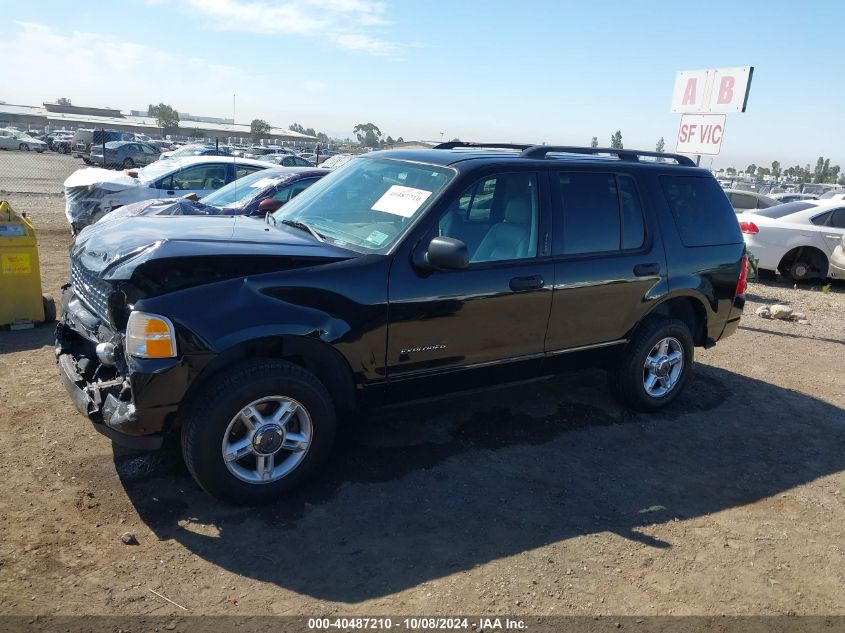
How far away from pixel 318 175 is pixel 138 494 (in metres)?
6.59

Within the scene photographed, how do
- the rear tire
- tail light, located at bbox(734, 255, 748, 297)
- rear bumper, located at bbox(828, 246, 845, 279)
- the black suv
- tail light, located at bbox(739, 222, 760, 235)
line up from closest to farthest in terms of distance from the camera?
the black suv → tail light, located at bbox(734, 255, 748, 297) → the rear tire → rear bumper, located at bbox(828, 246, 845, 279) → tail light, located at bbox(739, 222, 760, 235)

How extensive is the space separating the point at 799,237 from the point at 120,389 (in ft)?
38.6

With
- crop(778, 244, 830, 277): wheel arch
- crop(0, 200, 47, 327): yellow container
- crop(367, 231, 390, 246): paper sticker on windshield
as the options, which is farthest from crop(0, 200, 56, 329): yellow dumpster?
crop(778, 244, 830, 277): wheel arch

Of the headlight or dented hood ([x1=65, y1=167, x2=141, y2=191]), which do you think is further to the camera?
dented hood ([x1=65, y1=167, x2=141, y2=191])

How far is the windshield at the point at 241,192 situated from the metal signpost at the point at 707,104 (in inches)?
272

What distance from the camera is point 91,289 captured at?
379cm

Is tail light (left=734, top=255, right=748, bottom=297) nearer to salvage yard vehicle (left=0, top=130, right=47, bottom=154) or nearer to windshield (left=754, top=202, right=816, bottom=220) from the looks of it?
windshield (left=754, top=202, right=816, bottom=220)

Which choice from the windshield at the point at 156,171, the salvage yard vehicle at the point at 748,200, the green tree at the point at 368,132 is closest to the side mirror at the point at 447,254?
the windshield at the point at 156,171

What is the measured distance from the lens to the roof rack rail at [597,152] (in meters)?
4.71

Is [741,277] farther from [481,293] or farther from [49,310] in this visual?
[49,310]

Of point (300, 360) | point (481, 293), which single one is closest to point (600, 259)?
point (481, 293)

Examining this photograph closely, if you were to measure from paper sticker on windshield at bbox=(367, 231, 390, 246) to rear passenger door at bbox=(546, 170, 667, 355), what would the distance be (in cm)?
A: 124

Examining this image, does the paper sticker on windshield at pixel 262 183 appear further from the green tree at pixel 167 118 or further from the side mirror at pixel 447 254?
the green tree at pixel 167 118

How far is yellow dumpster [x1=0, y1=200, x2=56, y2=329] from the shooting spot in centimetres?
624
